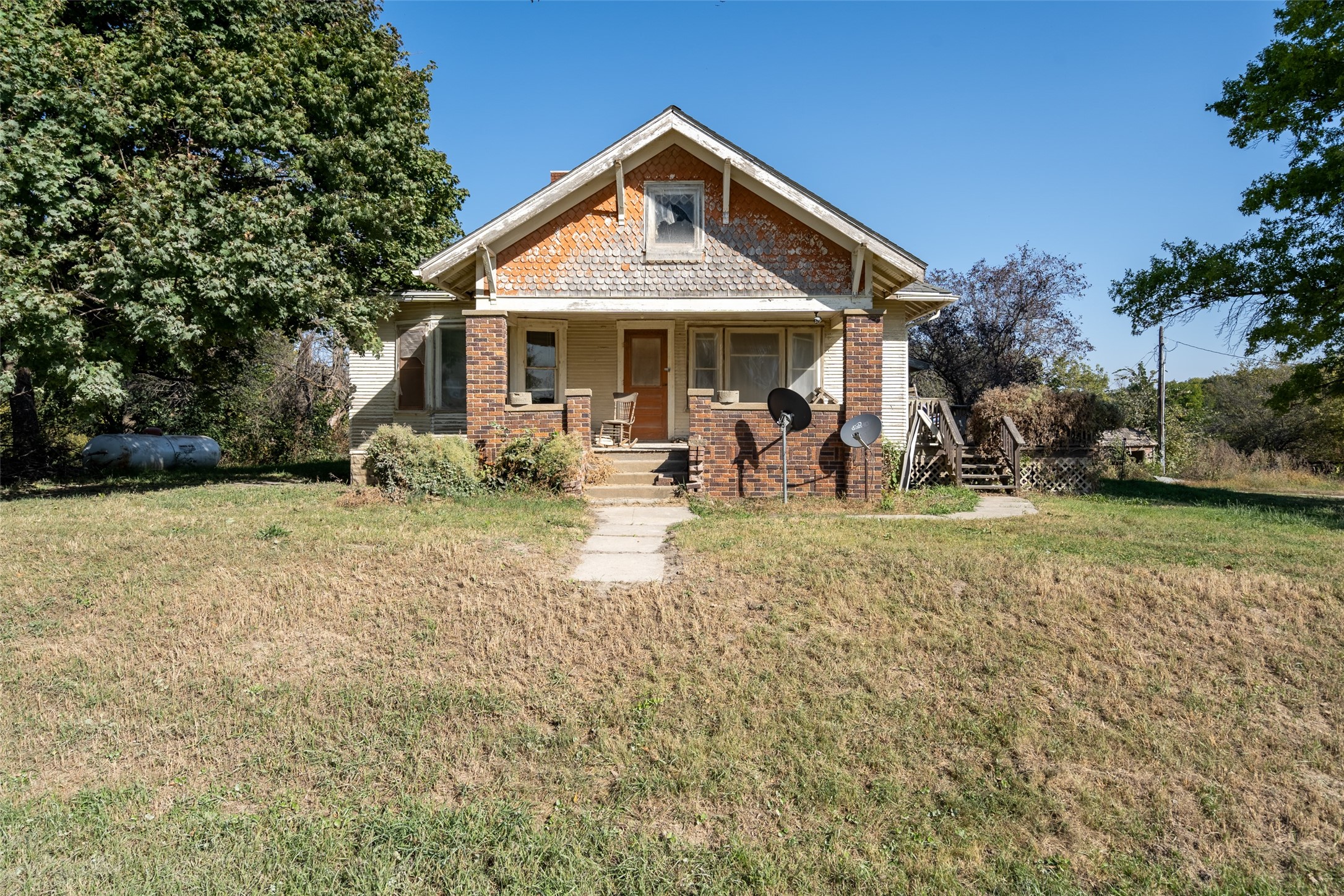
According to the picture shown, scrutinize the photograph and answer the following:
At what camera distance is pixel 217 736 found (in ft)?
16.4

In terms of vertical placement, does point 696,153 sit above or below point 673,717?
above

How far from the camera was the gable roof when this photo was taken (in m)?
12.0

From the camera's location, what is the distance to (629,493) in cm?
1202

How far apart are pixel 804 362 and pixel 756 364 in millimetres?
966

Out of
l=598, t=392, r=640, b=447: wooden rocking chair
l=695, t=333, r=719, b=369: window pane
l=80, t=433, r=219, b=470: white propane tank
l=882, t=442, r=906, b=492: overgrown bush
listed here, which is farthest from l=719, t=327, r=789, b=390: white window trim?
l=80, t=433, r=219, b=470: white propane tank

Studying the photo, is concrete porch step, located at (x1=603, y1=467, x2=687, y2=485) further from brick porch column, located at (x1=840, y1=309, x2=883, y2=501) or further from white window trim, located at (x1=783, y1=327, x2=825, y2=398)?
white window trim, located at (x1=783, y1=327, x2=825, y2=398)

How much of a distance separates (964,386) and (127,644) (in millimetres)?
26114

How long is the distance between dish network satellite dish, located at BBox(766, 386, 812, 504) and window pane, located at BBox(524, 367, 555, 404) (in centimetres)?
536

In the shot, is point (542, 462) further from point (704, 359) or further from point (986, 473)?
point (986, 473)

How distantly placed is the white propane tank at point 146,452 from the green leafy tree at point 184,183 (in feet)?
14.2

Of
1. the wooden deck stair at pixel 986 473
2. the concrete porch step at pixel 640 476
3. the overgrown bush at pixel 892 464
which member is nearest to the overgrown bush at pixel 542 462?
the concrete porch step at pixel 640 476

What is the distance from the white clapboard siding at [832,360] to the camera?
15.3 meters

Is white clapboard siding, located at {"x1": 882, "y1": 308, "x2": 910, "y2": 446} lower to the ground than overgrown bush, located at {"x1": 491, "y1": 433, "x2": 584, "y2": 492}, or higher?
higher

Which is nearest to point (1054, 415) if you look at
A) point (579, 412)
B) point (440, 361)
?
point (579, 412)
